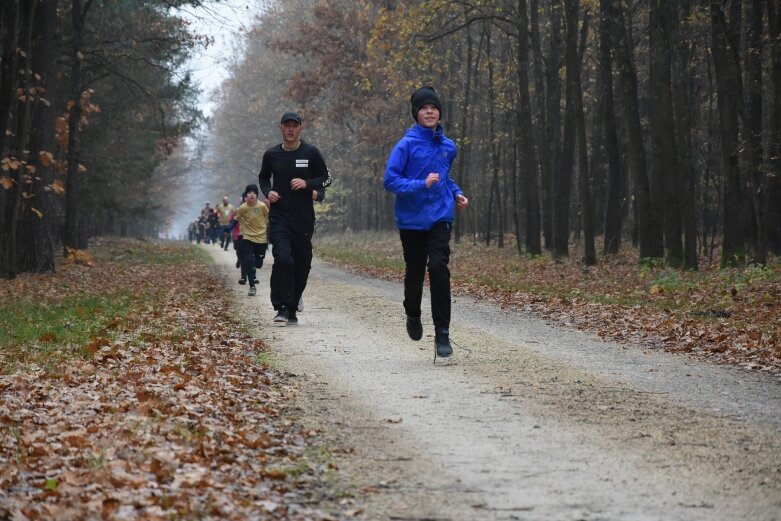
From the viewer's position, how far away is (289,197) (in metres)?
12.3

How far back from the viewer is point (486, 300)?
17453 millimetres

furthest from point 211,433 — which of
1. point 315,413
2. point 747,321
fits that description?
point 747,321

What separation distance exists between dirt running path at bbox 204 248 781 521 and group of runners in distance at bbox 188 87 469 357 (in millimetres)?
734

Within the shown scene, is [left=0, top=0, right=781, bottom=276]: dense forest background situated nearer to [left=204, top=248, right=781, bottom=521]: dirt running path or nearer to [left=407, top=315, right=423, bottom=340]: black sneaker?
[left=407, top=315, right=423, bottom=340]: black sneaker

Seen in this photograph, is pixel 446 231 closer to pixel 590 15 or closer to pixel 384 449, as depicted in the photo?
pixel 384 449

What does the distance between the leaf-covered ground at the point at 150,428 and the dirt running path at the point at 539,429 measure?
0.35 m

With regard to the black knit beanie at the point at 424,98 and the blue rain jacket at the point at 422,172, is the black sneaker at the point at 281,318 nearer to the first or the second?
the blue rain jacket at the point at 422,172

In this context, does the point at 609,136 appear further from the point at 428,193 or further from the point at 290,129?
the point at 428,193

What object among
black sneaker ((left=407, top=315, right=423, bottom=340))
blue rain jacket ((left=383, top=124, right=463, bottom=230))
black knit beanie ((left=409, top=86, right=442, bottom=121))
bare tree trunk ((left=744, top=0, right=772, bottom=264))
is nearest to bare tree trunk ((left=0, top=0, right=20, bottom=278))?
black sneaker ((left=407, top=315, right=423, bottom=340))

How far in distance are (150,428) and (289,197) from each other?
21.3ft

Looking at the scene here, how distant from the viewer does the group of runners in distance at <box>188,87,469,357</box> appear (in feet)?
29.5

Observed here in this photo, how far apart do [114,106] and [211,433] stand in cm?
3141

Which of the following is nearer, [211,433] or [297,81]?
[211,433]

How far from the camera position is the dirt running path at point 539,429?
177 inches
